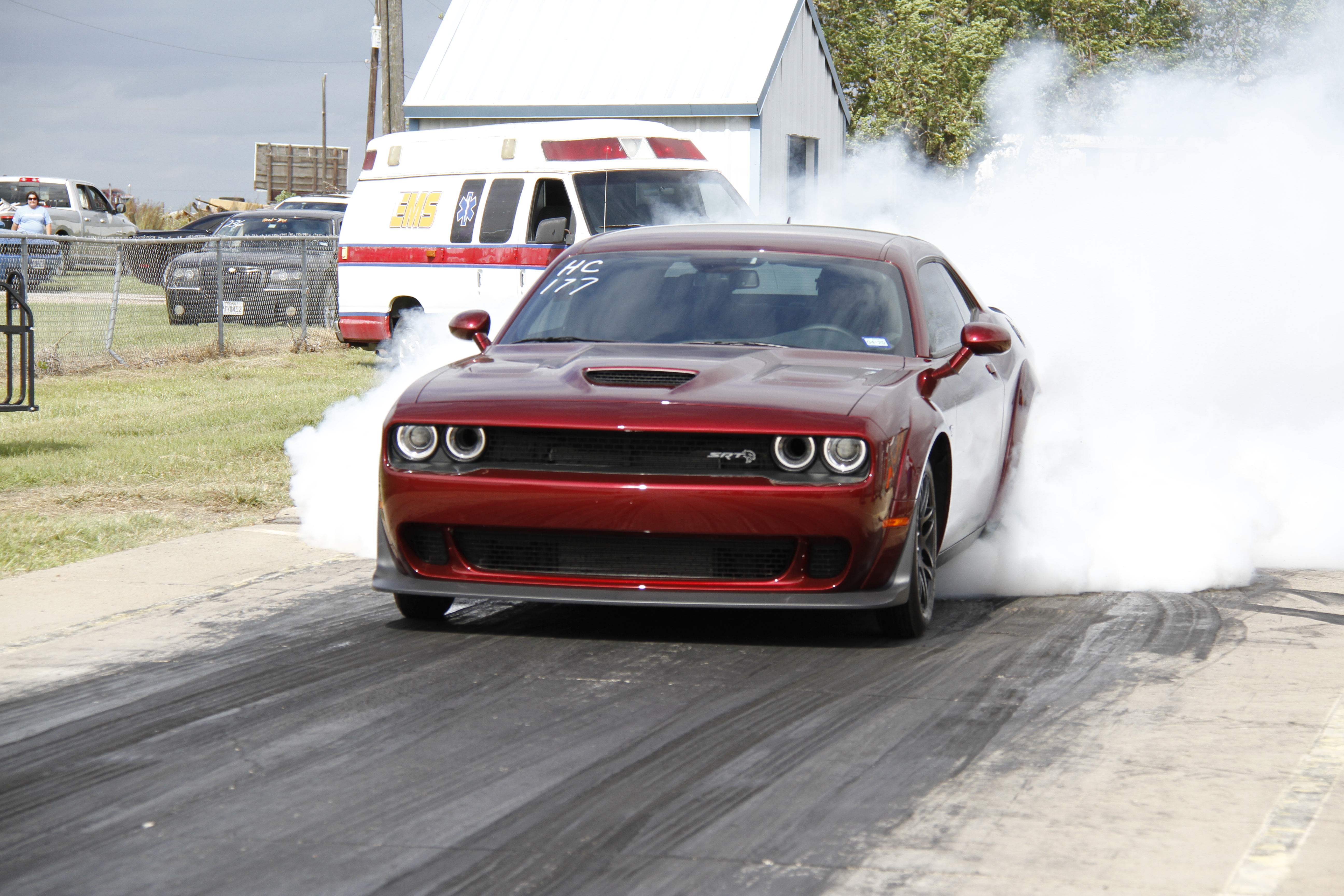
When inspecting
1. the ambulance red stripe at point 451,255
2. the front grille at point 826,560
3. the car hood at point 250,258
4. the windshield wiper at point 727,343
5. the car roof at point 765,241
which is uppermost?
the car hood at point 250,258

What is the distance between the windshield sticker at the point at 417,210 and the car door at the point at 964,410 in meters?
9.72

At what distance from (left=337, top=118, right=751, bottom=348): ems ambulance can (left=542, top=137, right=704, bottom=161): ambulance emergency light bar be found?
0.03ft

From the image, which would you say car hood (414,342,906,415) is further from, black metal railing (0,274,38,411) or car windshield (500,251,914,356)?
black metal railing (0,274,38,411)

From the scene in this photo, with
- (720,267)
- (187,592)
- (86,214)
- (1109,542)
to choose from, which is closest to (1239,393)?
(1109,542)

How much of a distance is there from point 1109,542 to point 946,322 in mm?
1159

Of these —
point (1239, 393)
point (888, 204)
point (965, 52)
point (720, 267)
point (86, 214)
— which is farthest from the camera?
point (86, 214)

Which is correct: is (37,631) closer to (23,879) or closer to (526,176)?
(23,879)

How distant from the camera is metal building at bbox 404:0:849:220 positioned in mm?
20438

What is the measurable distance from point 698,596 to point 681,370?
2.64 ft

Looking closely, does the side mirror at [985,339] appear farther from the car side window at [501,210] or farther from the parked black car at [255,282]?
the parked black car at [255,282]

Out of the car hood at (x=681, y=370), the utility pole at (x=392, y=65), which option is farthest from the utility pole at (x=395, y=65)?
the car hood at (x=681, y=370)

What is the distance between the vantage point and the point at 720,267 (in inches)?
261

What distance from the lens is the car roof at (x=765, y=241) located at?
6.73 m

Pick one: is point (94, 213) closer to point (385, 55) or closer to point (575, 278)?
point (385, 55)
